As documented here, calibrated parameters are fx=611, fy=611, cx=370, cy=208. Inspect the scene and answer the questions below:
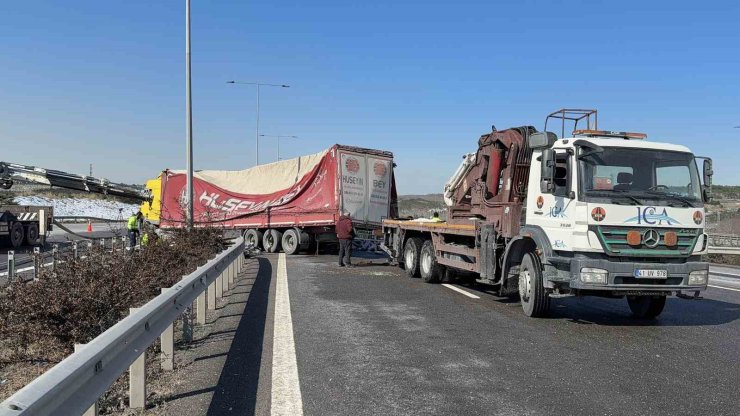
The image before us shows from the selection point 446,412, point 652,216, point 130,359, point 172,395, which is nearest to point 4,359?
point 172,395

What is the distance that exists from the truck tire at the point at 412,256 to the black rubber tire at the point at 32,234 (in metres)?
16.9

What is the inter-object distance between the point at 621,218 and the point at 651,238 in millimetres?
502

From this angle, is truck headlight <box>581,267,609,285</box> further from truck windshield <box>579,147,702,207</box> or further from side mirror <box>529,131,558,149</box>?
side mirror <box>529,131,558,149</box>

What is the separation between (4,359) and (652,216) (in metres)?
7.66

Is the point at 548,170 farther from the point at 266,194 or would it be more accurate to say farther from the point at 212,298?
the point at 266,194

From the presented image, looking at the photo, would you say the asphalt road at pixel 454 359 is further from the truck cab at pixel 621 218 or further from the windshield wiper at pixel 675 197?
the windshield wiper at pixel 675 197

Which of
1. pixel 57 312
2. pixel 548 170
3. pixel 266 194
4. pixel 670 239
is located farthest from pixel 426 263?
pixel 266 194

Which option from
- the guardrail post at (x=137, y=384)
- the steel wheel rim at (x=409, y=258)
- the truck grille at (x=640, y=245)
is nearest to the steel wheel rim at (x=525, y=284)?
the truck grille at (x=640, y=245)

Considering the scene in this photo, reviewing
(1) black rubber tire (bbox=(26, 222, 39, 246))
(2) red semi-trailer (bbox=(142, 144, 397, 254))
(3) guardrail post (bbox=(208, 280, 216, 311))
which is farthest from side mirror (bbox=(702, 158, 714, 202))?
(1) black rubber tire (bbox=(26, 222, 39, 246))

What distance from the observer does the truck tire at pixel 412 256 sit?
14.3 metres

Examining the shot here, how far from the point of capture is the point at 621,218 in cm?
796

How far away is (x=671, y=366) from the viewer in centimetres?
609

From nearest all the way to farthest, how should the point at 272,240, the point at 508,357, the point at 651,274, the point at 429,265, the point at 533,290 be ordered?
the point at 508,357 < the point at 651,274 < the point at 533,290 < the point at 429,265 < the point at 272,240

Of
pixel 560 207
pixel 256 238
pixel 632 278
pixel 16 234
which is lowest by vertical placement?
pixel 632 278
